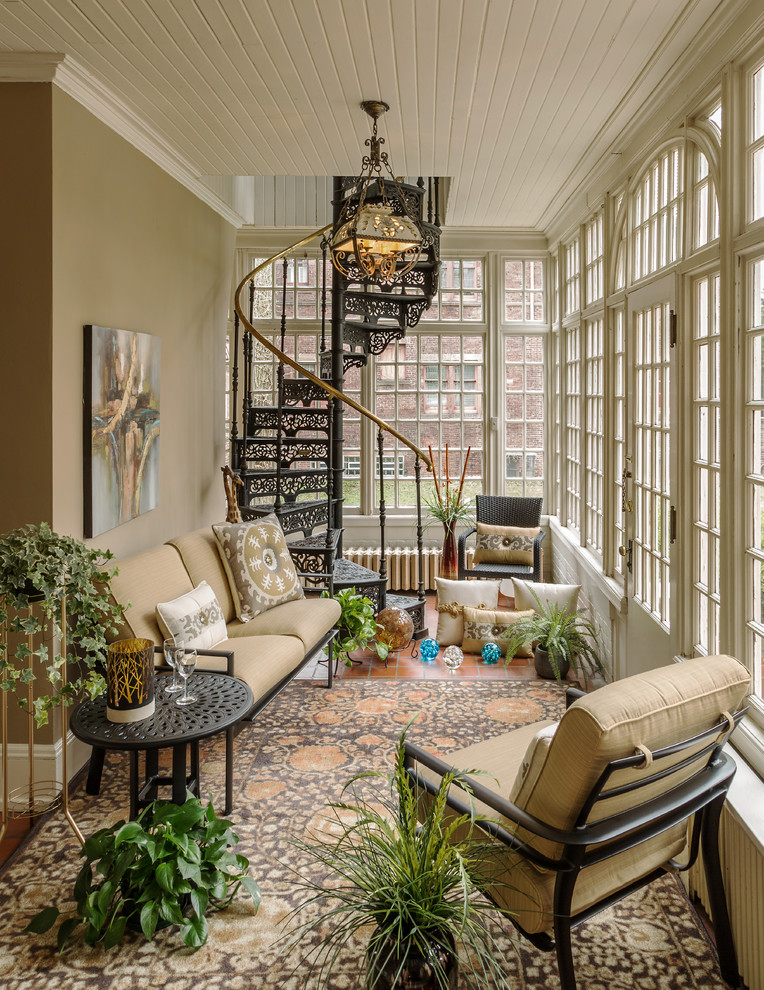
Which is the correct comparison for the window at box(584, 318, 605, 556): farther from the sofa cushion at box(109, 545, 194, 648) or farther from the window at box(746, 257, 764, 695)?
the sofa cushion at box(109, 545, 194, 648)

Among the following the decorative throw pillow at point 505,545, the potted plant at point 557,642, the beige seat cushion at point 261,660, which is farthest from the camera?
the decorative throw pillow at point 505,545

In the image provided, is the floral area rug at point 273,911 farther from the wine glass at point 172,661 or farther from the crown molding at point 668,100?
the crown molding at point 668,100

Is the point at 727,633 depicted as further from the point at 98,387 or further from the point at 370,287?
the point at 370,287

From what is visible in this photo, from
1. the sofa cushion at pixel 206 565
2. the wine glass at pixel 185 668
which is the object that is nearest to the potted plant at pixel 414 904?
the wine glass at pixel 185 668

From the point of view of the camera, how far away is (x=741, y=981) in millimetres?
2219

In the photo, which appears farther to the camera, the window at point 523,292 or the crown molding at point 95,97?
the window at point 523,292

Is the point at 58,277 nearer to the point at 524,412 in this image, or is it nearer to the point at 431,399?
the point at 431,399

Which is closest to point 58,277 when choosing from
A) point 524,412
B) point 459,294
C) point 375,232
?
point 375,232

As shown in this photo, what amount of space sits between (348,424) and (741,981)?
5.77 meters

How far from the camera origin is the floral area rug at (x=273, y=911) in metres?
2.27

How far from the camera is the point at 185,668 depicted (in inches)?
120

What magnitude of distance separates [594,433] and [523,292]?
245 centimetres

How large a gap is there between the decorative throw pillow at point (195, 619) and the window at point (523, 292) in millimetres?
4573

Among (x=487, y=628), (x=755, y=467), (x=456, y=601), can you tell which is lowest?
(x=487, y=628)
